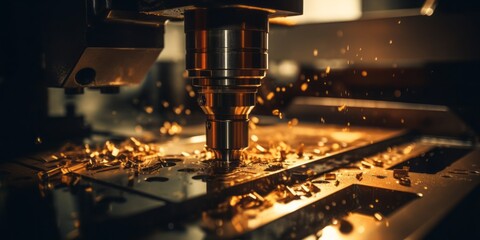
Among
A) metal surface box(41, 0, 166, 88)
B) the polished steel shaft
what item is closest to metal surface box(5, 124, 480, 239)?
the polished steel shaft

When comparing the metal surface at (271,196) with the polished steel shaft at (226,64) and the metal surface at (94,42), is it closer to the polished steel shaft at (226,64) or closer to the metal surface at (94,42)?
the polished steel shaft at (226,64)

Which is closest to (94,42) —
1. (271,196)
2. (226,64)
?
(226,64)

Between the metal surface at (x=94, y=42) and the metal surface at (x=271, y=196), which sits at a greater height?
the metal surface at (x=94, y=42)

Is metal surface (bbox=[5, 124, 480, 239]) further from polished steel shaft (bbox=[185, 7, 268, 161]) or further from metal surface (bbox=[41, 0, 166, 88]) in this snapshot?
metal surface (bbox=[41, 0, 166, 88])

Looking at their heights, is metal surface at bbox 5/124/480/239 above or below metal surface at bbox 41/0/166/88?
below

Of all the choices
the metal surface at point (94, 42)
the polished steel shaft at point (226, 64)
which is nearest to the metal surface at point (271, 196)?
the polished steel shaft at point (226, 64)

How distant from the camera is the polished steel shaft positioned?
29.6 inches

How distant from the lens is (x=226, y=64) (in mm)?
754

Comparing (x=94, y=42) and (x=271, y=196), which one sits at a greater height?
(x=94, y=42)

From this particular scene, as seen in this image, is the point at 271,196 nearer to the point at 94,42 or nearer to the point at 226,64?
the point at 226,64

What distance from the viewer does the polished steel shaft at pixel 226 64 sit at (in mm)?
752

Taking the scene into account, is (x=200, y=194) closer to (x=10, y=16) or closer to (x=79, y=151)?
(x=79, y=151)

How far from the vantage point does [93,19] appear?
0.82 metres

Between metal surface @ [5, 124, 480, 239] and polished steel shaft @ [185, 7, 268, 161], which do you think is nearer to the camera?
metal surface @ [5, 124, 480, 239]
